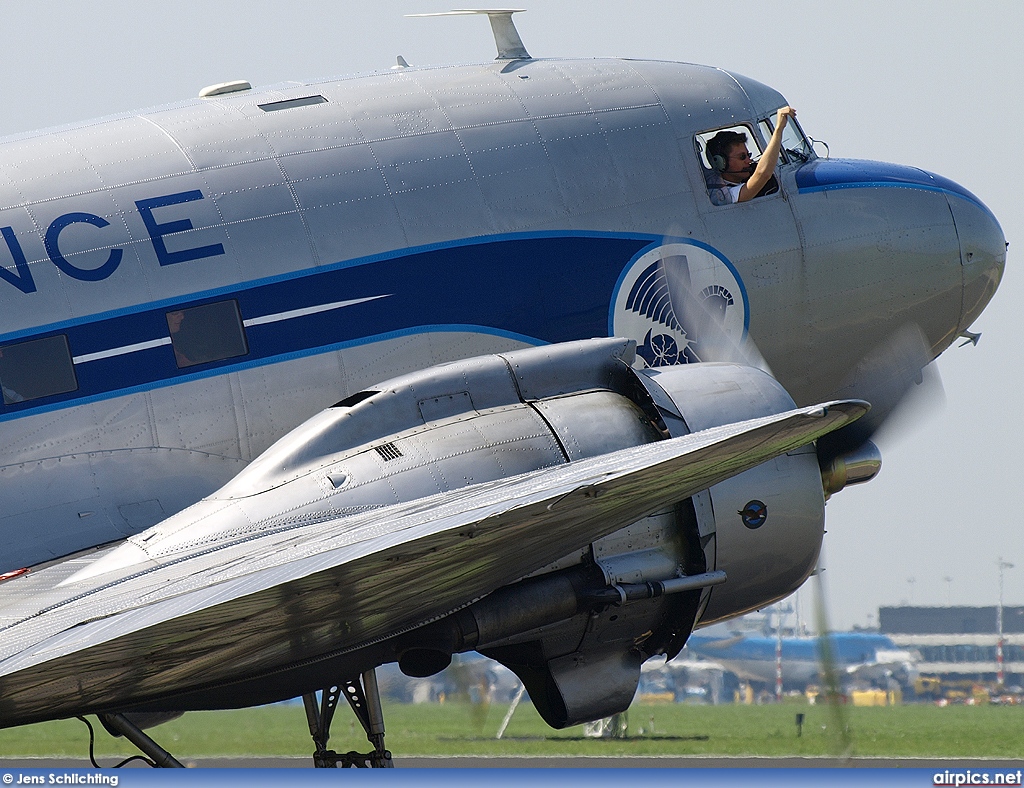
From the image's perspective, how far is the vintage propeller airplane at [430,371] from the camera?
315 inches

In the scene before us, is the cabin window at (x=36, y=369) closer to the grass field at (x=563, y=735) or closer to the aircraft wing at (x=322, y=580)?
the aircraft wing at (x=322, y=580)

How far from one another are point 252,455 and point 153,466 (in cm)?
74

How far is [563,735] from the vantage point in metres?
30.6

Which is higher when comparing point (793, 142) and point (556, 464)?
point (793, 142)

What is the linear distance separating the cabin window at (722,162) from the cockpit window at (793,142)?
0.27 meters

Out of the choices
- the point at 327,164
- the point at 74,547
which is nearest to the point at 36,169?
the point at 327,164

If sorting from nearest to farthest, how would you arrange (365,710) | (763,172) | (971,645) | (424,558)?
(424,558) < (365,710) < (763,172) < (971,645)

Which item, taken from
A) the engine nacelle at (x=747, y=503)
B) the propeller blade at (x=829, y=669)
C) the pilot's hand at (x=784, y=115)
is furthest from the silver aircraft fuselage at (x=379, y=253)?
the propeller blade at (x=829, y=669)

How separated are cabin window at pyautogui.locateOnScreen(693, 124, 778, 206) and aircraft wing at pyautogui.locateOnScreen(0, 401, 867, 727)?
166 inches

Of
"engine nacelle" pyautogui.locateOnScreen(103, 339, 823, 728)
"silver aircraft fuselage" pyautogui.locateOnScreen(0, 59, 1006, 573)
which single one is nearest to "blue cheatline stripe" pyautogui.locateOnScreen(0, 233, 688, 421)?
"silver aircraft fuselage" pyautogui.locateOnScreen(0, 59, 1006, 573)

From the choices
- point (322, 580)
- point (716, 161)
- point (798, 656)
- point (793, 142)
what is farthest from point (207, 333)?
point (798, 656)

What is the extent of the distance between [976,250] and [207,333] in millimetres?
7282

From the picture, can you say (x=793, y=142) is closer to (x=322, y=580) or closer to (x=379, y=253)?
(x=379, y=253)

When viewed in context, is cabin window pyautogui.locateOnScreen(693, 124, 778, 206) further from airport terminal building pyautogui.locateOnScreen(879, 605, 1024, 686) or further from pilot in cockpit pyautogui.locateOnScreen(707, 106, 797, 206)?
airport terminal building pyautogui.locateOnScreen(879, 605, 1024, 686)
